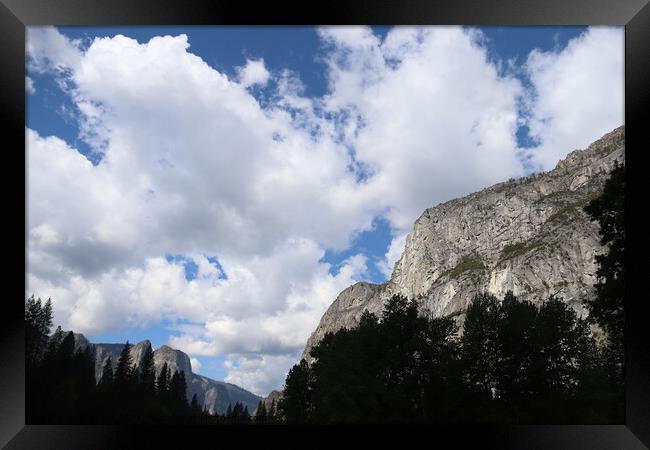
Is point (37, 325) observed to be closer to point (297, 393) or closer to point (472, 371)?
point (297, 393)

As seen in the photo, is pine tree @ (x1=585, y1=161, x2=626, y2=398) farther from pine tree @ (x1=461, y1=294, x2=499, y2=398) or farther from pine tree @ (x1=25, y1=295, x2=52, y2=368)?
pine tree @ (x1=25, y1=295, x2=52, y2=368)

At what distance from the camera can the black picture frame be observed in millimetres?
6148

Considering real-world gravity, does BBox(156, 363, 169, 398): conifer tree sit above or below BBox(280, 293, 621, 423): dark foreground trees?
below

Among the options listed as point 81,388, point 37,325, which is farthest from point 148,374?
point 37,325

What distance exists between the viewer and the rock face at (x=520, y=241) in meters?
138

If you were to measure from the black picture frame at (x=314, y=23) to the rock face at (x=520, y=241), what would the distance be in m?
126

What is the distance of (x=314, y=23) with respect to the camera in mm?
6699

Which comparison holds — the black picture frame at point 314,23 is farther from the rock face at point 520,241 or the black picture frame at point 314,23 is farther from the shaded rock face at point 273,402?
the rock face at point 520,241

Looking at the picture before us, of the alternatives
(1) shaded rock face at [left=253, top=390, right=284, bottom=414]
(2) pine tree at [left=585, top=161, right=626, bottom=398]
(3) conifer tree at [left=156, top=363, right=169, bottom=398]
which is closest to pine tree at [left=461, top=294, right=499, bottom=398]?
(2) pine tree at [left=585, top=161, right=626, bottom=398]

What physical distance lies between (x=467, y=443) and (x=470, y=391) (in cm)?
1990

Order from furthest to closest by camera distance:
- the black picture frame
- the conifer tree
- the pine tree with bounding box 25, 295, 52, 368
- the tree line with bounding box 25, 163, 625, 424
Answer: the conifer tree
the pine tree with bounding box 25, 295, 52, 368
the tree line with bounding box 25, 163, 625, 424
the black picture frame

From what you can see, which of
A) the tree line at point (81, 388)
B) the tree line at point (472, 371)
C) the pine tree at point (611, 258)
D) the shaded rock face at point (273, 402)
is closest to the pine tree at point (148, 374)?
the tree line at point (81, 388)

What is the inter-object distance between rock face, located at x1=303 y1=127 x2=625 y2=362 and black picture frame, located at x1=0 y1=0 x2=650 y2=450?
413 feet

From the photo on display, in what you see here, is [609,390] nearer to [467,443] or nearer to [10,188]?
[467,443]
